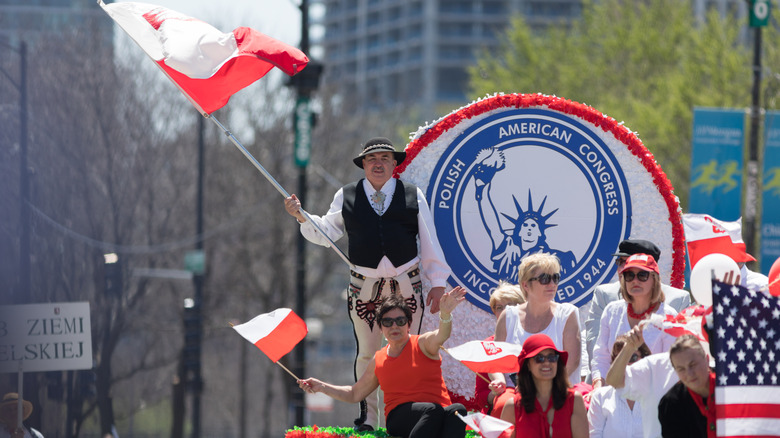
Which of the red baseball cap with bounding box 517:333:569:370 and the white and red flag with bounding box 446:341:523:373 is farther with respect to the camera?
the white and red flag with bounding box 446:341:523:373

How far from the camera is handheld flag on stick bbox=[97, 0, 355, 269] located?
7816mm

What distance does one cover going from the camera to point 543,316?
695 centimetres

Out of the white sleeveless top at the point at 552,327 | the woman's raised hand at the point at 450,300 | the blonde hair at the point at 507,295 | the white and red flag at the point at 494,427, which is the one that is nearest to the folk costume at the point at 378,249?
the blonde hair at the point at 507,295

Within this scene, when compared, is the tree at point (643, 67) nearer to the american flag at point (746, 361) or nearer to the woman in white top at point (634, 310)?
the woman in white top at point (634, 310)

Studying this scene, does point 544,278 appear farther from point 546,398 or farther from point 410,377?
point 546,398

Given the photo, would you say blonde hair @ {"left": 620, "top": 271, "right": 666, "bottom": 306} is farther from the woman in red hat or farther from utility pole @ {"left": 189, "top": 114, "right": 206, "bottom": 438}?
utility pole @ {"left": 189, "top": 114, "right": 206, "bottom": 438}

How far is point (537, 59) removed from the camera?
27359mm

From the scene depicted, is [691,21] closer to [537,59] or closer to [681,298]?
[537,59]

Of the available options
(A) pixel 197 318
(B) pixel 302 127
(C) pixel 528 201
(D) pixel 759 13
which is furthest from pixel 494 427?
(A) pixel 197 318

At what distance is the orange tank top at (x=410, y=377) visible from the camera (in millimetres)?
6703

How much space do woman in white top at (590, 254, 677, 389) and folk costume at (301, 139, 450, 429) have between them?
4.32ft

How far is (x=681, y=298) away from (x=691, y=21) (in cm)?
2107

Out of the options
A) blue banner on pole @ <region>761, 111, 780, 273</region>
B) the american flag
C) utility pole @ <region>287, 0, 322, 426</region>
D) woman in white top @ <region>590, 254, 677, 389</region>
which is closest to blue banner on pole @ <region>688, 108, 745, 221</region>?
blue banner on pole @ <region>761, 111, 780, 273</region>

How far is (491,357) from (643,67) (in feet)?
67.5
